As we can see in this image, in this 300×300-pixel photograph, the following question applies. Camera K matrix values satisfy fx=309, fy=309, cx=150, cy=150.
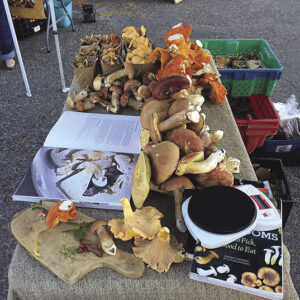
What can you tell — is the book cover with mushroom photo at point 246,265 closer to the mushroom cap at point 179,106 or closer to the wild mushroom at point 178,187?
the wild mushroom at point 178,187

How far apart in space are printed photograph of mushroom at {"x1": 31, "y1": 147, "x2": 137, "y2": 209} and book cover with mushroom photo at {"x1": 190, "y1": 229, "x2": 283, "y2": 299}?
0.27 metres

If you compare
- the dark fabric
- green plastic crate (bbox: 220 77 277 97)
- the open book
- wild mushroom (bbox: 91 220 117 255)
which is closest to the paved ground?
the dark fabric

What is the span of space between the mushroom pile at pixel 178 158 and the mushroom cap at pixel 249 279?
17 centimetres

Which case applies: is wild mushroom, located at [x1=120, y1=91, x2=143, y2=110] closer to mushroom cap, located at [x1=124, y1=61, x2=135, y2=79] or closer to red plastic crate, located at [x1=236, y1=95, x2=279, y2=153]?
mushroom cap, located at [x1=124, y1=61, x2=135, y2=79]

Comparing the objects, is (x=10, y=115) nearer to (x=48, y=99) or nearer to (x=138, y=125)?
(x=48, y=99)

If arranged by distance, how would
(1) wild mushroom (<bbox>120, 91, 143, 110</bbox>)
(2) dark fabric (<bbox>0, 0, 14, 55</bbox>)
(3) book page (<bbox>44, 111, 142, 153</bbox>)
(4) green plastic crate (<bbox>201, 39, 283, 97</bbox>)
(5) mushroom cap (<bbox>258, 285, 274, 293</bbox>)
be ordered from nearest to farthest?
(5) mushroom cap (<bbox>258, 285, 274, 293</bbox>) → (3) book page (<bbox>44, 111, 142, 153</bbox>) → (1) wild mushroom (<bbox>120, 91, 143, 110</bbox>) → (4) green plastic crate (<bbox>201, 39, 283, 97</bbox>) → (2) dark fabric (<bbox>0, 0, 14, 55</bbox>)

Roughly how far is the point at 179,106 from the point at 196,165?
19 centimetres

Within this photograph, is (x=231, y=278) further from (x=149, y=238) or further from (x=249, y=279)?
(x=149, y=238)

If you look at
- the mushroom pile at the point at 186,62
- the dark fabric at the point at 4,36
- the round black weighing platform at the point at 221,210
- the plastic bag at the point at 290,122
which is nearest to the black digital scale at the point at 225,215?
the round black weighing platform at the point at 221,210

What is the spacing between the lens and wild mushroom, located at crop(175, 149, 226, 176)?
0.70 meters

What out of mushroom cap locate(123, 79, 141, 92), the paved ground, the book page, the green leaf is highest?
Result: mushroom cap locate(123, 79, 141, 92)

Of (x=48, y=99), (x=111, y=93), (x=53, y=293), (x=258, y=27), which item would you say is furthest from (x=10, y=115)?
(x=258, y=27)

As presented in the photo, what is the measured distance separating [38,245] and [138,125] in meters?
0.55

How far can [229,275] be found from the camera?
568 millimetres
